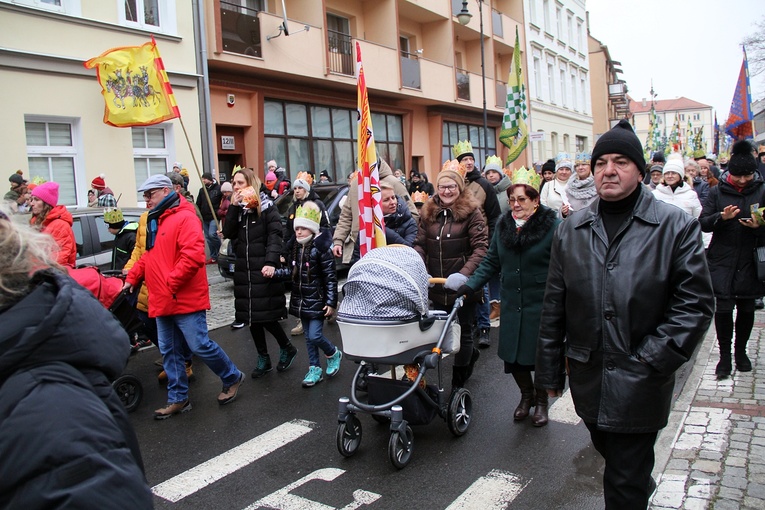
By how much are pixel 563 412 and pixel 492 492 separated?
1591 millimetres

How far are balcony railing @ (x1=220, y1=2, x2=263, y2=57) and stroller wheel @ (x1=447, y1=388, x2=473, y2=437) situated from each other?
45.1 ft

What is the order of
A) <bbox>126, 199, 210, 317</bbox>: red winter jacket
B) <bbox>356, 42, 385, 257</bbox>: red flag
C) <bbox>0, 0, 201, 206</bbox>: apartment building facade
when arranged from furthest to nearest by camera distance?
<bbox>0, 0, 201, 206</bbox>: apartment building facade < <bbox>356, 42, 385, 257</bbox>: red flag < <bbox>126, 199, 210, 317</bbox>: red winter jacket

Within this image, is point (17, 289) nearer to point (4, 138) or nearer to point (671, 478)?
point (671, 478)

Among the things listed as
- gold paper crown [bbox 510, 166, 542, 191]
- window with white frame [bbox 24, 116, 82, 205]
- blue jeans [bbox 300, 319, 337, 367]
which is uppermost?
window with white frame [bbox 24, 116, 82, 205]

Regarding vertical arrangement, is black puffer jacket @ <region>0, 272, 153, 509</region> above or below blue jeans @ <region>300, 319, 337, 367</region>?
above

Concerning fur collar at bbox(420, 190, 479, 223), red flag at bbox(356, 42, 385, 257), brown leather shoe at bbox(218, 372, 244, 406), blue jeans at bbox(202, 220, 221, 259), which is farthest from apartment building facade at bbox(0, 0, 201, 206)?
fur collar at bbox(420, 190, 479, 223)

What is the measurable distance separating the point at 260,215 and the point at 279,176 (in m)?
8.52

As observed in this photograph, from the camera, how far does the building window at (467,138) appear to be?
27.6 m

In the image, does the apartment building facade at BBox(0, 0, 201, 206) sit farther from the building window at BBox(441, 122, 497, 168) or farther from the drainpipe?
the building window at BBox(441, 122, 497, 168)

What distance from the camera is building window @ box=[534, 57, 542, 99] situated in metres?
36.1

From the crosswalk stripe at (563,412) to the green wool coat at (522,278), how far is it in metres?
0.66

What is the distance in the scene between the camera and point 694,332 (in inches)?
108

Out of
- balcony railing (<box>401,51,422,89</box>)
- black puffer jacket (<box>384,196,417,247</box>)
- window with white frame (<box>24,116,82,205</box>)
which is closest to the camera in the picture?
black puffer jacket (<box>384,196,417,247</box>)

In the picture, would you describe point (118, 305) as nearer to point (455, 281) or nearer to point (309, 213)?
point (309, 213)
